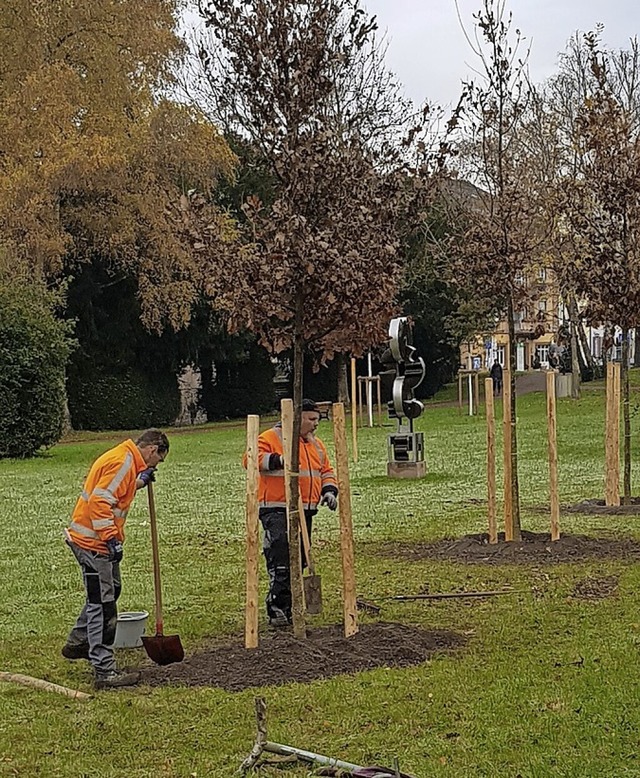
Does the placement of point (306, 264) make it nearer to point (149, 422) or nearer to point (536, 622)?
point (536, 622)

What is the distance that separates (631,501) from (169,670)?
9.62m

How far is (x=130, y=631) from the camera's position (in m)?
8.25

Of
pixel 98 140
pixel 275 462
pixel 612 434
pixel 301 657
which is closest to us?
pixel 301 657

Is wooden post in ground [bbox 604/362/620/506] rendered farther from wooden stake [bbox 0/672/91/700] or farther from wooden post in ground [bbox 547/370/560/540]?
wooden stake [bbox 0/672/91/700]

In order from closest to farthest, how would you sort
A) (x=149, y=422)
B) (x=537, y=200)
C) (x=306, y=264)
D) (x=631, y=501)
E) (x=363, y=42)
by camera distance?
(x=306, y=264) < (x=363, y=42) < (x=537, y=200) < (x=631, y=501) < (x=149, y=422)

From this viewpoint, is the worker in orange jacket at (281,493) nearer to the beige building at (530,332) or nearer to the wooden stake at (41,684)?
the wooden stake at (41,684)

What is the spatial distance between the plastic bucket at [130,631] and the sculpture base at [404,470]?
12.4 m

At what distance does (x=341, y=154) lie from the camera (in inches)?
305

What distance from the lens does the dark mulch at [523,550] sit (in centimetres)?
1149

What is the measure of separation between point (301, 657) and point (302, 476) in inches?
62.8

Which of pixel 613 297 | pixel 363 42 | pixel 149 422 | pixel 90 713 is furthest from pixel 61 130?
pixel 90 713

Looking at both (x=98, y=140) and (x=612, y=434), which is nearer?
(x=612, y=434)

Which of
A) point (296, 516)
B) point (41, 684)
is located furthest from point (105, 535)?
point (296, 516)

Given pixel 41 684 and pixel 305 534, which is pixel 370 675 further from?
pixel 41 684
